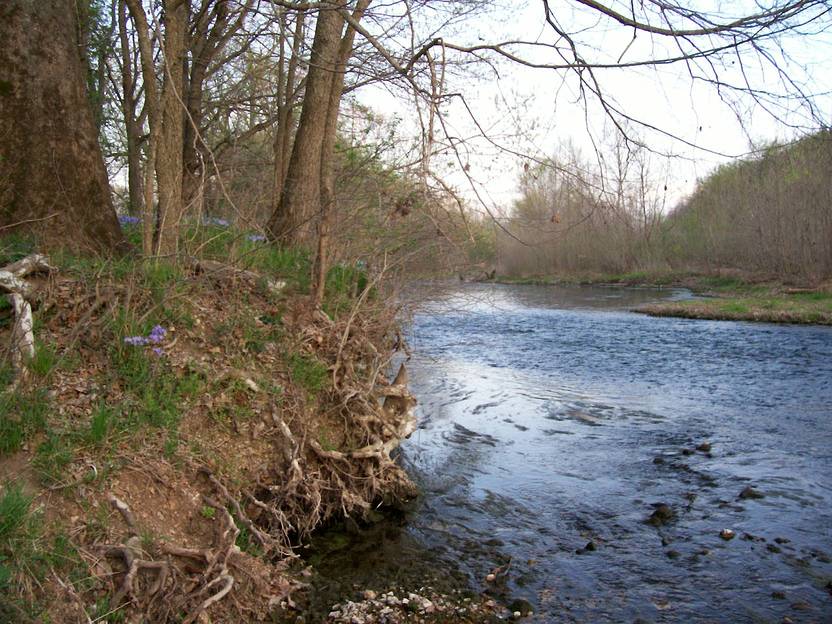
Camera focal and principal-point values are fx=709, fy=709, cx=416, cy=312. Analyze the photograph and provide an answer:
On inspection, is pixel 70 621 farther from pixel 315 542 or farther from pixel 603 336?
pixel 603 336

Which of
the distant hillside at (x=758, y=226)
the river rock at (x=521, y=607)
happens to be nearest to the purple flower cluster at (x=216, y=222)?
the river rock at (x=521, y=607)

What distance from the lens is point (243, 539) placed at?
186 inches

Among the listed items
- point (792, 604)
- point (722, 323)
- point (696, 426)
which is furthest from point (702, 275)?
point (792, 604)

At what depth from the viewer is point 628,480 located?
282 inches

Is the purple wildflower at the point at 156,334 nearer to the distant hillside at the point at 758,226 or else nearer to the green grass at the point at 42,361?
the green grass at the point at 42,361

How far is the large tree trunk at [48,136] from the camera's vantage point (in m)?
5.98

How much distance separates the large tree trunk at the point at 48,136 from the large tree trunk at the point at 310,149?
2.43 metres

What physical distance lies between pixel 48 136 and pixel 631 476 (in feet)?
21.1

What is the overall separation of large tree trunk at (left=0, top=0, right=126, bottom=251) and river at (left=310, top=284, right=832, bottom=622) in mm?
3815

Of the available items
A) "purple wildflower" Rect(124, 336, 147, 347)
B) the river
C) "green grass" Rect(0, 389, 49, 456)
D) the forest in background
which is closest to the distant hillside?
the forest in background

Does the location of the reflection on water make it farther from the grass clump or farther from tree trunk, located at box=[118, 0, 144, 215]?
tree trunk, located at box=[118, 0, 144, 215]

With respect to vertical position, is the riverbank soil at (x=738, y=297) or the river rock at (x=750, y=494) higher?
the riverbank soil at (x=738, y=297)

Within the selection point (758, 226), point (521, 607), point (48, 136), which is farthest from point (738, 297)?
point (48, 136)

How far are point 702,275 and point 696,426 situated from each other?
100 feet
